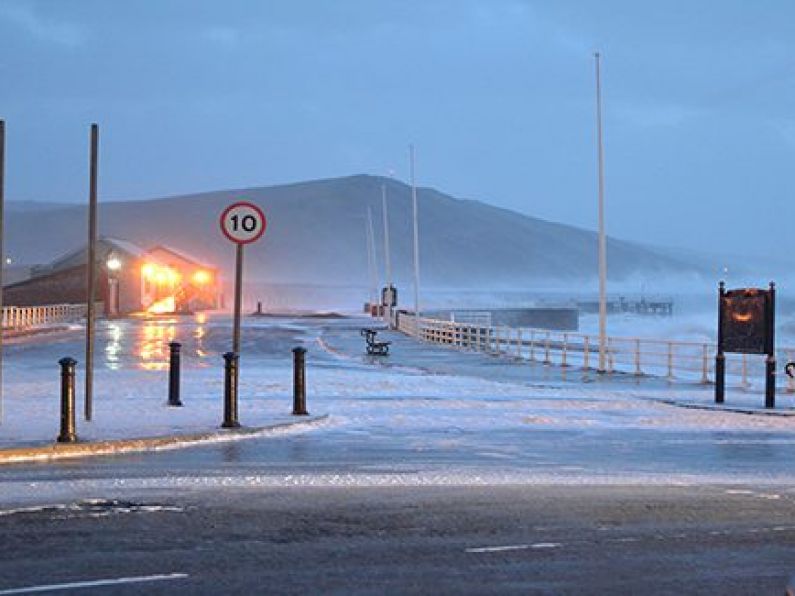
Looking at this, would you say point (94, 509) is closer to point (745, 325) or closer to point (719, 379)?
point (719, 379)

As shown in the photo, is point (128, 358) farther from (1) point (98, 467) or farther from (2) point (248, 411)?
(1) point (98, 467)

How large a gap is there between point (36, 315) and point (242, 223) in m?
52.4

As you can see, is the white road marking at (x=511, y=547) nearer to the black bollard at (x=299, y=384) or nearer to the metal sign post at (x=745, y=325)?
the black bollard at (x=299, y=384)

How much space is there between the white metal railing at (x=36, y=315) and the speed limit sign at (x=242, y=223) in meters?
39.3

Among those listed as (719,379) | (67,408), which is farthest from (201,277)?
(67,408)

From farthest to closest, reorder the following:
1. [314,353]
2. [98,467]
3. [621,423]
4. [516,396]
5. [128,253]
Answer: [128,253]
[314,353]
[516,396]
[621,423]
[98,467]

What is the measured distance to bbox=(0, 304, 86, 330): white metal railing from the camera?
6109cm

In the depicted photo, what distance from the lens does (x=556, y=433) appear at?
701 inches

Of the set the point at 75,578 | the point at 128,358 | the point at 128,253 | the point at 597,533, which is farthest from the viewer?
the point at 128,253

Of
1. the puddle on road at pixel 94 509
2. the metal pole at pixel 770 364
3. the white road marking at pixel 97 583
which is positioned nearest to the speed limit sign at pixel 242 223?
the puddle on road at pixel 94 509

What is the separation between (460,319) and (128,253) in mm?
27394

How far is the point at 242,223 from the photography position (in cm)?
1759

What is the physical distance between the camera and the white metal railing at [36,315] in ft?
200

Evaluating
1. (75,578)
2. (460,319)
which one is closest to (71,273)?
(460,319)
